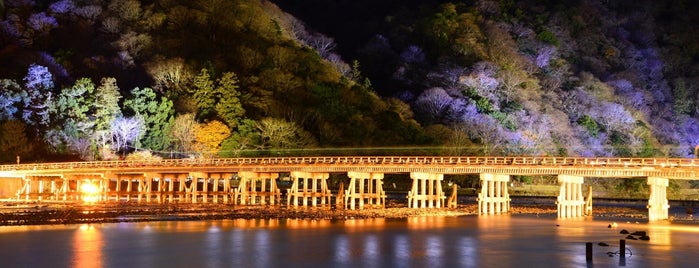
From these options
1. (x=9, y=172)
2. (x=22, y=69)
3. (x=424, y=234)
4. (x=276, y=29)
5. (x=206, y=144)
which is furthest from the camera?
(x=276, y=29)

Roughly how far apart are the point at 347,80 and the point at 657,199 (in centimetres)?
4693

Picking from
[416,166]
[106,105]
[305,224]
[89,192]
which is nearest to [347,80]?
[106,105]

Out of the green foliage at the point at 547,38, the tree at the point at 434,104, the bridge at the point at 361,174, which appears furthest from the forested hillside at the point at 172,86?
the green foliage at the point at 547,38

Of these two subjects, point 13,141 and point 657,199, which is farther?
point 13,141

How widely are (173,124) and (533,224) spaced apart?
39786mm

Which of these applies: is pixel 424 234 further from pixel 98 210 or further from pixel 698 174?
pixel 98 210

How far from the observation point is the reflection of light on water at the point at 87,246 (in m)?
25.9

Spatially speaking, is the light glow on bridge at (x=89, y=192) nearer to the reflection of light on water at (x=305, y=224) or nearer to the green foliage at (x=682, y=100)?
the reflection of light on water at (x=305, y=224)

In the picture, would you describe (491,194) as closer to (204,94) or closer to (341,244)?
(341,244)

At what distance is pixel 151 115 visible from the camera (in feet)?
242

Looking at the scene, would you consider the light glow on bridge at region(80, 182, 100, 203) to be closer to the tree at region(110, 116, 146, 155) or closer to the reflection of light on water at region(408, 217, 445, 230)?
the tree at region(110, 116, 146, 155)

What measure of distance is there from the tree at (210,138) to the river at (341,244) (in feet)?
98.2

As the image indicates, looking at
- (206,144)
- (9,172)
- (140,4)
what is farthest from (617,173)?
(140,4)

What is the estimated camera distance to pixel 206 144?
71.0m
